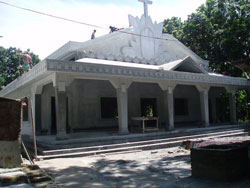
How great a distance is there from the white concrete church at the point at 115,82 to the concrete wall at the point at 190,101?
0.16 m

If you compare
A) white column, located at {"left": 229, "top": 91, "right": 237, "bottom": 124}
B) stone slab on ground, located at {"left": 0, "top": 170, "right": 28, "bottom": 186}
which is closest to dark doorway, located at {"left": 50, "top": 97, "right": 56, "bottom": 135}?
stone slab on ground, located at {"left": 0, "top": 170, "right": 28, "bottom": 186}

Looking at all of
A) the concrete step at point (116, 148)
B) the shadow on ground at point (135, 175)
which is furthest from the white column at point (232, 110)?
the shadow on ground at point (135, 175)

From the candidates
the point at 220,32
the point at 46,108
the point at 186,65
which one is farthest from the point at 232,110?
the point at 46,108

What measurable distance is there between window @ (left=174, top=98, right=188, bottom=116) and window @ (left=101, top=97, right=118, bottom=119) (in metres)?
4.49

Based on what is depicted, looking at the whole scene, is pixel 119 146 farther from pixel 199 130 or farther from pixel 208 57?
pixel 208 57

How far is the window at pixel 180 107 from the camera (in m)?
15.7

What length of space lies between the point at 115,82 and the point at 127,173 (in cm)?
523

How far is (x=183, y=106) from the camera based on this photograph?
53.1 ft

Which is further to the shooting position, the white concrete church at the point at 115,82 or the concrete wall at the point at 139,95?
the concrete wall at the point at 139,95

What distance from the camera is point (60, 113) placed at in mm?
8906

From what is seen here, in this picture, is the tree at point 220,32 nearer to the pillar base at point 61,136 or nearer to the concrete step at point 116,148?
the concrete step at point 116,148

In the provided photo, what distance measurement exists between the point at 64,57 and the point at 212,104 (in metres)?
11.0

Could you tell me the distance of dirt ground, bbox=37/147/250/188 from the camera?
465 centimetres

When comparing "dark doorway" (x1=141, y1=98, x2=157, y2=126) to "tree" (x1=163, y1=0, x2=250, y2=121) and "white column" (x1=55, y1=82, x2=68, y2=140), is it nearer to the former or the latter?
"tree" (x1=163, y1=0, x2=250, y2=121)
